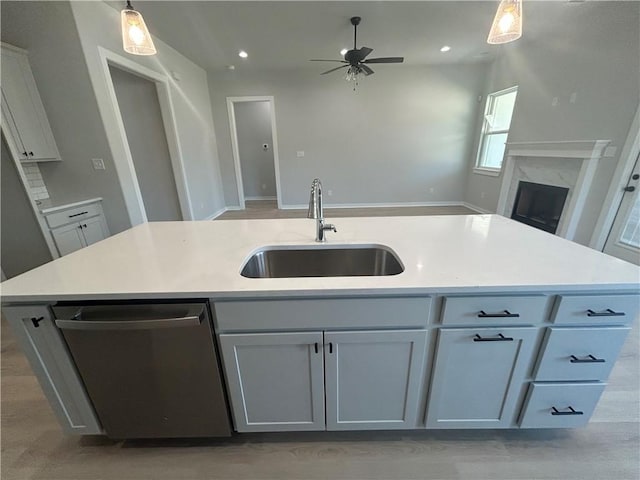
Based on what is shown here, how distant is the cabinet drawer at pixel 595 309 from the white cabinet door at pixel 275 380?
0.93 m

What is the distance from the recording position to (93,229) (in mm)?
2770

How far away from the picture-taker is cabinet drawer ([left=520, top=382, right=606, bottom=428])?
3.63 ft

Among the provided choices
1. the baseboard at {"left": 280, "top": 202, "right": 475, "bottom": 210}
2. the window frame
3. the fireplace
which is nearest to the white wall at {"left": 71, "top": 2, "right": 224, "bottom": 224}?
the baseboard at {"left": 280, "top": 202, "right": 475, "bottom": 210}

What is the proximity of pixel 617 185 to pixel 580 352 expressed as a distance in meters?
2.87

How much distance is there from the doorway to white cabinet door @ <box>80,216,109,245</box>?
1.25 metres

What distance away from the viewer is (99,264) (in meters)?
1.15

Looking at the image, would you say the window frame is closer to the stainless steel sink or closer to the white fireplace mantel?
the white fireplace mantel

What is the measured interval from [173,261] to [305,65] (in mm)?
5111

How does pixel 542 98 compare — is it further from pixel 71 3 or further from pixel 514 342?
pixel 71 3

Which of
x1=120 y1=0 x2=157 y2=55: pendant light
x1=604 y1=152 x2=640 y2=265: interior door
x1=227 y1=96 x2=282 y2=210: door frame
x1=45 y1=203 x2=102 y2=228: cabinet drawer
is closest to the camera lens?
x1=120 y1=0 x2=157 y2=55: pendant light

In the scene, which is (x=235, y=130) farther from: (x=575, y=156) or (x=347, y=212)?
(x=575, y=156)

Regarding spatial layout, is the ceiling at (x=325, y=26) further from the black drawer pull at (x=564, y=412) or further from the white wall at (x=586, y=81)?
the black drawer pull at (x=564, y=412)

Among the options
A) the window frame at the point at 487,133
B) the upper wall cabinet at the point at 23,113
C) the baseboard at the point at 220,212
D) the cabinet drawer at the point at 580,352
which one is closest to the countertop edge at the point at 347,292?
the cabinet drawer at the point at 580,352

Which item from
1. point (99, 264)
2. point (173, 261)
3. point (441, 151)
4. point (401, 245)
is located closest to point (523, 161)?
point (441, 151)
